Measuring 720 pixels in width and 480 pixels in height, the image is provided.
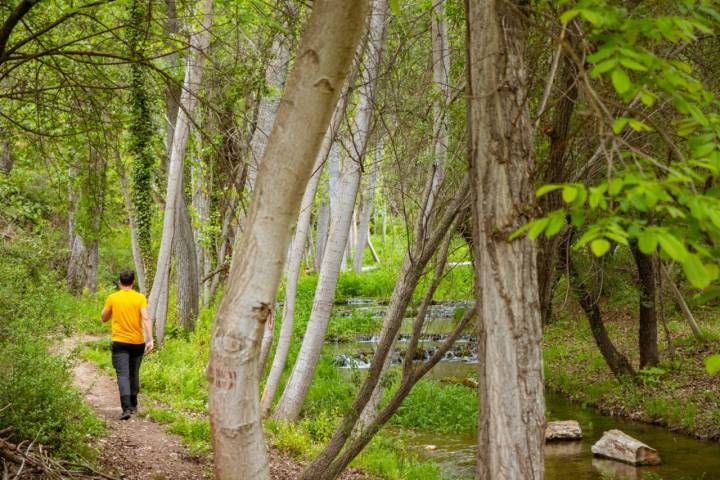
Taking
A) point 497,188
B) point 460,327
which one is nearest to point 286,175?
point 497,188

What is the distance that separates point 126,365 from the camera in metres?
8.64

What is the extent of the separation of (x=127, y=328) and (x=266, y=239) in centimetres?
642

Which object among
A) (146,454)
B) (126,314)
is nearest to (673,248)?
(146,454)

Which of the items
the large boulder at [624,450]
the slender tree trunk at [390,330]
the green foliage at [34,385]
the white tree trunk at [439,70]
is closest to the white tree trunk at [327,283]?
the white tree trunk at [439,70]

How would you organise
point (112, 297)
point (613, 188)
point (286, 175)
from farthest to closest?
1. point (112, 297)
2. point (286, 175)
3. point (613, 188)

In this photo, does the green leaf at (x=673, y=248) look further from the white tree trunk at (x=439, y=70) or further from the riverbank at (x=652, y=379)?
the riverbank at (x=652, y=379)

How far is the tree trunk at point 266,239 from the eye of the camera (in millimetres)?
2688

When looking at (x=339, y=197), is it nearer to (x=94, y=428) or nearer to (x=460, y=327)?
(x=94, y=428)

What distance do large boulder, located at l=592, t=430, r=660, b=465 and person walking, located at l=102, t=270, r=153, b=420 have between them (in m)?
7.00

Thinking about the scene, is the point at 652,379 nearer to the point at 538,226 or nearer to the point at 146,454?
the point at 146,454

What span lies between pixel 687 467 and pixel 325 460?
722 centimetres

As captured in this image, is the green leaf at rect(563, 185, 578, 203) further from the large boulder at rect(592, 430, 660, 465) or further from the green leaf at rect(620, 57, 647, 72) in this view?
the large boulder at rect(592, 430, 660, 465)

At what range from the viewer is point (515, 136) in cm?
334

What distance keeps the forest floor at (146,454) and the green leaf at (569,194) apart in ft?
18.4
